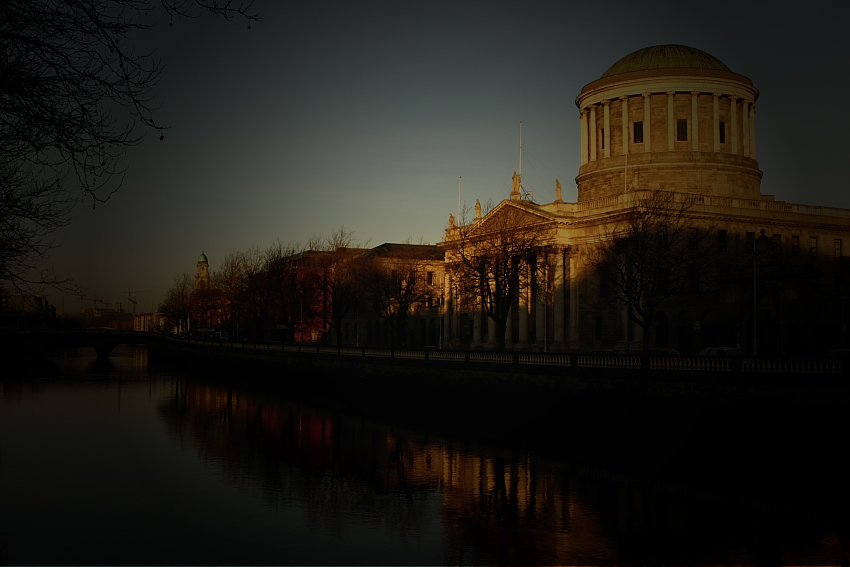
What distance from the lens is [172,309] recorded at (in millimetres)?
159125

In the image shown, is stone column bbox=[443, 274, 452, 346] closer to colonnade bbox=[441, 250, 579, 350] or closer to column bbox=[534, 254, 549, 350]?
colonnade bbox=[441, 250, 579, 350]

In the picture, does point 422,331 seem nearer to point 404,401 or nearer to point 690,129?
point 690,129

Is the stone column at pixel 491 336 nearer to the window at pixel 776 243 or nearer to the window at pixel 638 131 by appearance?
the window at pixel 638 131

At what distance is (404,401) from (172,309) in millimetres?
121404

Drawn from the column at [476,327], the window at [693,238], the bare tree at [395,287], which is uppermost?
the window at [693,238]

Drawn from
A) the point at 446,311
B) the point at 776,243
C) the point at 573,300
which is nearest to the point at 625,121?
the point at 573,300

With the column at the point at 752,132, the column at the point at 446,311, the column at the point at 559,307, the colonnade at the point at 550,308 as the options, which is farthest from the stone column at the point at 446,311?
the column at the point at 752,132

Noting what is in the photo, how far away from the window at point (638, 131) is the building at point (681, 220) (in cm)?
13

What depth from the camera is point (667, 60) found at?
73688 mm

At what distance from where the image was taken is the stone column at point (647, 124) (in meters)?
73.4

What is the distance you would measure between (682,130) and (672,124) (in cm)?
135

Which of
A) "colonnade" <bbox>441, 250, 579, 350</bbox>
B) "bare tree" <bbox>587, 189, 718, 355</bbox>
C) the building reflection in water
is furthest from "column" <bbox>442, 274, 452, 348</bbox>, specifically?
the building reflection in water

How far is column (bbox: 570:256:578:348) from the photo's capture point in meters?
69.5

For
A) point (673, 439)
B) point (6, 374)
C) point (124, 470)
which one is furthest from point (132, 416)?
point (6, 374)
